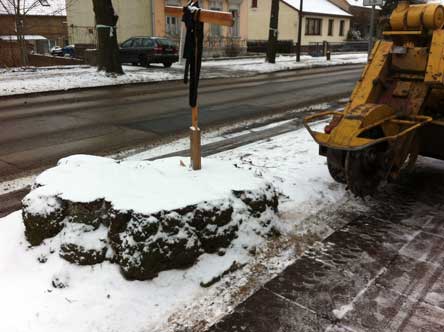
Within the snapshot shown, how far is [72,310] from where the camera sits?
3250 millimetres

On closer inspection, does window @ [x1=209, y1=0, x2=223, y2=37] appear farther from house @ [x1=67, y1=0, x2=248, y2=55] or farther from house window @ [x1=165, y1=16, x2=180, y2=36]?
house window @ [x1=165, y1=16, x2=180, y2=36]

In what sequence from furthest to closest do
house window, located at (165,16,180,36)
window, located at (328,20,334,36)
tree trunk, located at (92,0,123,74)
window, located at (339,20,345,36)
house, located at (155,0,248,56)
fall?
1. window, located at (339,20,345,36)
2. window, located at (328,20,334,36)
3. house window, located at (165,16,180,36)
4. house, located at (155,0,248,56)
5. tree trunk, located at (92,0,123,74)

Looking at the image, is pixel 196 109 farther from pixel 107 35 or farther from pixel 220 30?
pixel 220 30

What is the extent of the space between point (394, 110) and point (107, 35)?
15918mm

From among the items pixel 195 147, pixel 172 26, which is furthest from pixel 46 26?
pixel 195 147

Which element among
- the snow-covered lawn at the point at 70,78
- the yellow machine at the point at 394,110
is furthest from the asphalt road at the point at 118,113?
the yellow machine at the point at 394,110

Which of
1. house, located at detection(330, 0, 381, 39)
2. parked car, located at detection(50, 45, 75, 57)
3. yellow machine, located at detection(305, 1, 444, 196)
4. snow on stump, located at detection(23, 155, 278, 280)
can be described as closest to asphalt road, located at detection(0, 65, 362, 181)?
snow on stump, located at detection(23, 155, 278, 280)

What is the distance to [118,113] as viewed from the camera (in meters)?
11.6

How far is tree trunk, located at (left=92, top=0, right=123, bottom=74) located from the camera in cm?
1856

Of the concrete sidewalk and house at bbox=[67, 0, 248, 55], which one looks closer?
the concrete sidewalk

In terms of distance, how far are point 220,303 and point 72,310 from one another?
109 cm

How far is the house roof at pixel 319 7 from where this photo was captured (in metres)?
46.4

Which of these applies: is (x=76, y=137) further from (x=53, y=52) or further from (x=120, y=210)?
(x=53, y=52)

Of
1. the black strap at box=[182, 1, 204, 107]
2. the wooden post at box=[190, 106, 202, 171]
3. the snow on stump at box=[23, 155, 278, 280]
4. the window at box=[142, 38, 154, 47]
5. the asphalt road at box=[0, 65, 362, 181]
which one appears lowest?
the asphalt road at box=[0, 65, 362, 181]
